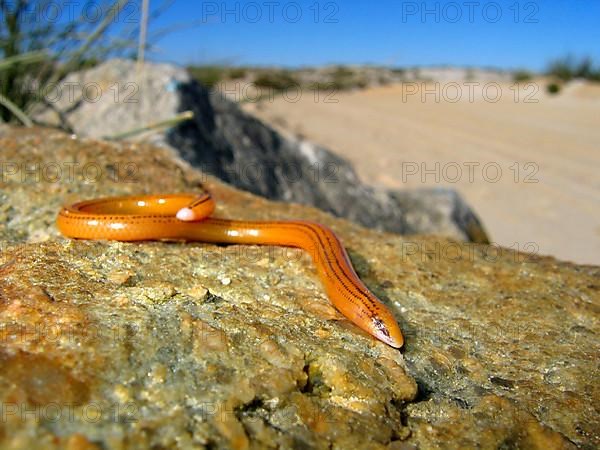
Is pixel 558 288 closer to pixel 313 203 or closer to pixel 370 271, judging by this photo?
pixel 370 271

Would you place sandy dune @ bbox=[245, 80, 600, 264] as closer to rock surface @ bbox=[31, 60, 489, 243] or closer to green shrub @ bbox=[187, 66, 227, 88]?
rock surface @ bbox=[31, 60, 489, 243]

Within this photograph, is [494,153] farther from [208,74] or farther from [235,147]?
[235,147]

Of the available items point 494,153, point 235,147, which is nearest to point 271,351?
point 235,147

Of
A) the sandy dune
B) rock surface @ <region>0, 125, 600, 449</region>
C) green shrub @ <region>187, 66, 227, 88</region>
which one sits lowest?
the sandy dune

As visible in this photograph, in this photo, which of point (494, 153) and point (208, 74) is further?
point (494, 153)

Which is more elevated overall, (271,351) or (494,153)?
(271,351)

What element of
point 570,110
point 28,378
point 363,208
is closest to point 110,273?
point 28,378

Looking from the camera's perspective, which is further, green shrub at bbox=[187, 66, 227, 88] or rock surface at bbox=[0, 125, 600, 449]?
green shrub at bbox=[187, 66, 227, 88]

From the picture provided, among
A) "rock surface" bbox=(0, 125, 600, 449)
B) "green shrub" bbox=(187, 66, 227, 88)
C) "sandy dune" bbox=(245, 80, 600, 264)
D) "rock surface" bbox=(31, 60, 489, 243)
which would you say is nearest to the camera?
"rock surface" bbox=(0, 125, 600, 449)

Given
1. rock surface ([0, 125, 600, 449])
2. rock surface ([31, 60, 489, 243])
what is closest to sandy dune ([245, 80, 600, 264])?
rock surface ([31, 60, 489, 243])
